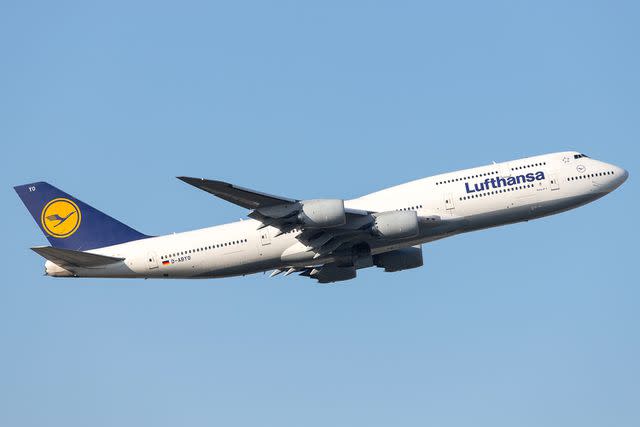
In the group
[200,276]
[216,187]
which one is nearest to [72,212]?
[200,276]

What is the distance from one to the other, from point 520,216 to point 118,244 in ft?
75.5

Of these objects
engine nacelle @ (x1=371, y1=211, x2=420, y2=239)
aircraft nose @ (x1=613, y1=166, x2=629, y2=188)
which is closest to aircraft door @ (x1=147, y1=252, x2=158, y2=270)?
engine nacelle @ (x1=371, y1=211, x2=420, y2=239)

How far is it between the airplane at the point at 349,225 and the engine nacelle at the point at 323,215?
0.17ft

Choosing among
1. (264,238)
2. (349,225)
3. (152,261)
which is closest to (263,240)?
(264,238)

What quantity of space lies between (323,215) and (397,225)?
405cm

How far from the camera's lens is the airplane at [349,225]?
50031mm

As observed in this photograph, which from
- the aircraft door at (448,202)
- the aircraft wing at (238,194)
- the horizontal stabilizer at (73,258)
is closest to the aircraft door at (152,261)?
the horizontal stabilizer at (73,258)

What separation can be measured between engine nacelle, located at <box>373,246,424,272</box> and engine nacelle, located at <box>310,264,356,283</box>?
1.79m

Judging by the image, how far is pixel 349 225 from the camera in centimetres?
5047

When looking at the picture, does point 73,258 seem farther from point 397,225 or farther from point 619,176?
point 619,176

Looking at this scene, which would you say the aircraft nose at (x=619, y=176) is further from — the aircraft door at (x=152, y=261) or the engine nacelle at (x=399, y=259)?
the aircraft door at (x=152, y=261)

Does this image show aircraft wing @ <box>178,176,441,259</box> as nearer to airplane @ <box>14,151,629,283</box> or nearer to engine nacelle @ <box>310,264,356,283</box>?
airplane @ <box>14,151,629,283</box>

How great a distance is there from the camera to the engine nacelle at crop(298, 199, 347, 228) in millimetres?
48969

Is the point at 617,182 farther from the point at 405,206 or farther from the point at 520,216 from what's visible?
the point at 405,206
